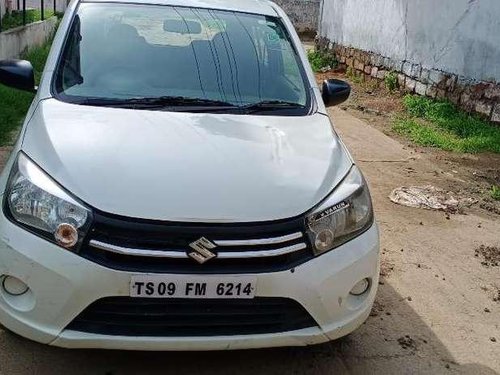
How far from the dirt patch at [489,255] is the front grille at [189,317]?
7.85 ft

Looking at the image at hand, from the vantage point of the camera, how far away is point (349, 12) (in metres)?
13.7

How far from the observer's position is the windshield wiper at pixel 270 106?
338 centimetres

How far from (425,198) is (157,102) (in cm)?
321

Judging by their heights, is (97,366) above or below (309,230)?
below

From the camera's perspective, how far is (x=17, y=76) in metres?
3.56

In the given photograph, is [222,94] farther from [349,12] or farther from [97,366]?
[349,12]

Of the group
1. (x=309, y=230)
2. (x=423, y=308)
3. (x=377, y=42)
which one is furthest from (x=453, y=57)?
(x=309, y=230)

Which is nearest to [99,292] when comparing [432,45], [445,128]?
[445,128]

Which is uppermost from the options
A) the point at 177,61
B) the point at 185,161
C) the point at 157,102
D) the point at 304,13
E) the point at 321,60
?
the point at 177,61

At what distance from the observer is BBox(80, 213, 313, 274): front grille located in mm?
2328

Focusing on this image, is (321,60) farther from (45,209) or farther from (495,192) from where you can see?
(45,209)

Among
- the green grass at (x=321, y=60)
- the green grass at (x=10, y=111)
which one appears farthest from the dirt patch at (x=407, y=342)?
the green grass at (x=321, y=60)

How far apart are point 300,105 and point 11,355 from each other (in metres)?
1.98

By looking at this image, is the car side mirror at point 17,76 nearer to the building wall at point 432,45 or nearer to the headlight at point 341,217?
the headlight at point 341,217
